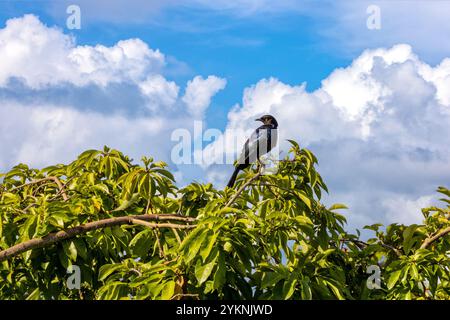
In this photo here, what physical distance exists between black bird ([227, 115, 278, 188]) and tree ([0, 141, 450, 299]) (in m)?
1.68

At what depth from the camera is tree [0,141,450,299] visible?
5070mm

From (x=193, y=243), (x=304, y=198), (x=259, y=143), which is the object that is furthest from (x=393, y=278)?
(x=259, y=143)

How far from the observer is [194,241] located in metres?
4.93

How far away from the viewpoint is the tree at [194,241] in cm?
507

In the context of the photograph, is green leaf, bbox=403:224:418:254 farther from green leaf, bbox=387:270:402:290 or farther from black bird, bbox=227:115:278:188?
black bird, bbox=227:115:278:188

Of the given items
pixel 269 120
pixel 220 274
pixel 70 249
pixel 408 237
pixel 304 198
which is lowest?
pixel 220 274

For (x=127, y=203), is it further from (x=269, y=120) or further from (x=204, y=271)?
(x=269, y=120)

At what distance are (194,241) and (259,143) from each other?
602 cm

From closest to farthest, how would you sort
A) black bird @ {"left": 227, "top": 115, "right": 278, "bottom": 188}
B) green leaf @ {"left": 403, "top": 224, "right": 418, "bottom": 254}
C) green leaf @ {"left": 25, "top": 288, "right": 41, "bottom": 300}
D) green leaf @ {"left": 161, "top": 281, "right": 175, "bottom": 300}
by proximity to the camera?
green leaf @ {"left": 161, "top": 281, "right": 175, "bottom": 300} → green leaf @ {"left": 25, "top": 288, "right": 41, "bottom": 300} → green leaf @ {"left": 403, "top": 224, "right": 418, "bottom": 254} → black bird @ {"left": 227, "top": 115, "right": 278, "bottom": 188}

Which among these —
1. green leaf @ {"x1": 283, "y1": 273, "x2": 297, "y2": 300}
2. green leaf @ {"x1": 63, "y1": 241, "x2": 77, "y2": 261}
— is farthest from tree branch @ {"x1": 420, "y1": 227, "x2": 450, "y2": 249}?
green leaf @ {"x1": 63, "y1": 241, "x2": 77, "y2": 261}

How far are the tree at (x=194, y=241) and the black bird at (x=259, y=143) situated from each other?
1684 mm

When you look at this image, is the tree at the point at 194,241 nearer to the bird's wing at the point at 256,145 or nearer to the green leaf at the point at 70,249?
the green leaf at the point at 70,249
